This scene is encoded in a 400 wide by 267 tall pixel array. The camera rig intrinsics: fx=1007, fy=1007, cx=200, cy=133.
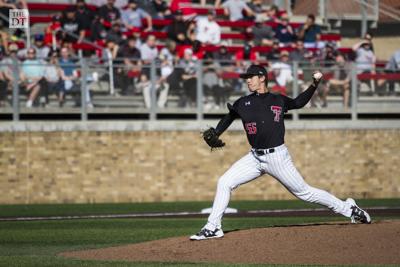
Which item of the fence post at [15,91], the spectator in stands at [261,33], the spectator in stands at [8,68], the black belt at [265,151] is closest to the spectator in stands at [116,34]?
the spectator in stands at [8,68]

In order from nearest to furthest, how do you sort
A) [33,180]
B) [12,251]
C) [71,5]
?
[12,251] → [33,180] → [71,5]

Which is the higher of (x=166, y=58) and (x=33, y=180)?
(x=166, y=58)

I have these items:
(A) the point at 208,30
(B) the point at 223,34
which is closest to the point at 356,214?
(A) the point at 208,30

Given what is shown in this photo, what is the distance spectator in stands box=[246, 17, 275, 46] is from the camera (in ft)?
89.4

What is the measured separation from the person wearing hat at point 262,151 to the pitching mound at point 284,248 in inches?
15.2

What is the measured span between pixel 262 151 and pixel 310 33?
50.1ft

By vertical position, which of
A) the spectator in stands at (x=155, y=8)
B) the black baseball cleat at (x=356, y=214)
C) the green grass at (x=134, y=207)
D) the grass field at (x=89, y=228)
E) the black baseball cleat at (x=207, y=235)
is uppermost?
the spectator in stands at (x=155, y=8)

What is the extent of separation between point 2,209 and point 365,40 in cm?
1116

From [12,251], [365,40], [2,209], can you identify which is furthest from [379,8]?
[12,251]

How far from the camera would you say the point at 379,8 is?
28469 millimetres

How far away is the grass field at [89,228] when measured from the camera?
42.0ft

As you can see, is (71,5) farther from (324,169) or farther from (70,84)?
(324,169)

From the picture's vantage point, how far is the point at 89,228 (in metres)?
16.7

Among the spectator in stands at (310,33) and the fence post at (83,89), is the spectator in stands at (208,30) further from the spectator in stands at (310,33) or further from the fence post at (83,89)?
the fence post at (83,89)
